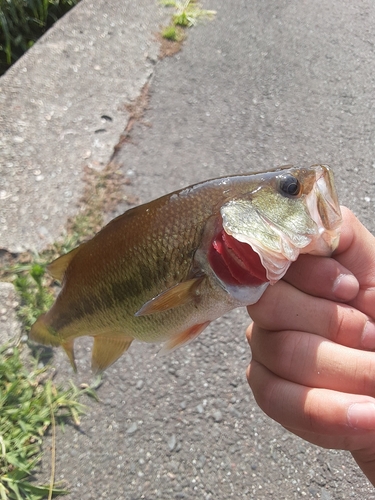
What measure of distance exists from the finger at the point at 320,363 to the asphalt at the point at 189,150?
1042 millimetres

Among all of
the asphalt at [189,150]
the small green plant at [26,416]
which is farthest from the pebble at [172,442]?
the small green plant at [26,416]

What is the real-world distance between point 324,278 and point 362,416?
0.37m

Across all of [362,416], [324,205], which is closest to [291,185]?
[324,205]

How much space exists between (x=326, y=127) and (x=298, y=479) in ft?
8.45

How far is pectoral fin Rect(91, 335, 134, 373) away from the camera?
154 centimetres

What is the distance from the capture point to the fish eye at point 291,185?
123 cm

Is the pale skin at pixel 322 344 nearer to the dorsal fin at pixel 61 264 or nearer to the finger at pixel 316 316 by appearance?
the finger at pixel 316 316

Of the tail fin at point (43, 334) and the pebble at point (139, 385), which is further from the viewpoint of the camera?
the pebble at point (139, 385)

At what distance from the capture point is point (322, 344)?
1.29 metres

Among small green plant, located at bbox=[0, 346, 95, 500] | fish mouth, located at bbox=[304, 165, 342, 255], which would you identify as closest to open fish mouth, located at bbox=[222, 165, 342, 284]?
fish mouth, located at bbox=[304, 165, 342, 255]

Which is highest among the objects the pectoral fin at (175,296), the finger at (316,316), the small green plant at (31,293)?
the pectoral fin at (175,296)

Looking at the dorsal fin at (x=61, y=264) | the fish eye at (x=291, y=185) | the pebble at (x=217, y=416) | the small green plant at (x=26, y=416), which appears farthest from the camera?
the pebble at (x=217, y=416)

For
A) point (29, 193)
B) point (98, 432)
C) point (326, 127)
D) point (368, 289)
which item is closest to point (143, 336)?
point (368, 289)

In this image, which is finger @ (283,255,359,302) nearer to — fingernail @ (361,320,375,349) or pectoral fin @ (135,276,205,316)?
fingernail @ (361,320,375,349)
